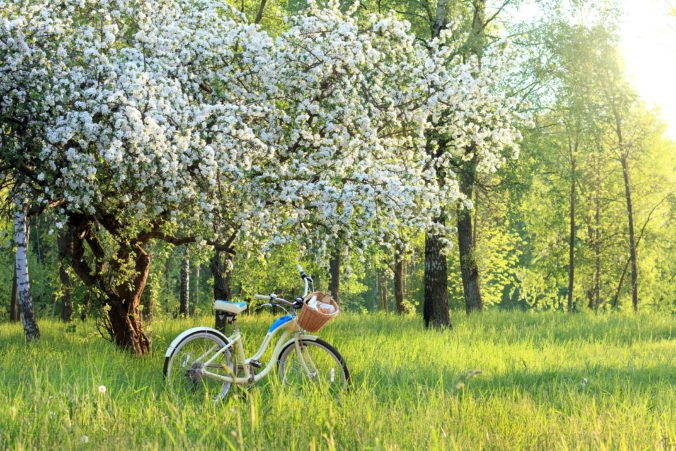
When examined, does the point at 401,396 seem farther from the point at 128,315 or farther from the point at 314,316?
the point at 128,315

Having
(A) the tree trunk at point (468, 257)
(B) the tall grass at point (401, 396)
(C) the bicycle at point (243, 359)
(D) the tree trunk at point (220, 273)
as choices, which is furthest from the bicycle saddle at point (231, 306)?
(A) the tree trunk at point (468, 257)

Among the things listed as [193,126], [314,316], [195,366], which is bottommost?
[195,366]

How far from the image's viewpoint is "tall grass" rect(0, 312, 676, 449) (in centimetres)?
460

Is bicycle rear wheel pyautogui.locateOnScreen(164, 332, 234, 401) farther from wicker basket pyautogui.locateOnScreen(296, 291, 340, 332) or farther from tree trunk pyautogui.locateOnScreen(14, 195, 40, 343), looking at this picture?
tree trunk pyautogui.locateOnScreen(14, 195, 40, 343)

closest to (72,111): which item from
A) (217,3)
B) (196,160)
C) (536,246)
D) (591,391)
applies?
(196,160)

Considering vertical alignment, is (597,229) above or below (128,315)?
above

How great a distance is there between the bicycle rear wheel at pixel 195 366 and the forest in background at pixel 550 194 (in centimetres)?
267

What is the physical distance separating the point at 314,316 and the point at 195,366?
4.89 feet

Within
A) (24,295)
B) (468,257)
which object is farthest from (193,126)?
(468,257)

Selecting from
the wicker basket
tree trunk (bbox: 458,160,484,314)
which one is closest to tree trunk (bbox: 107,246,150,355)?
the wicker basket

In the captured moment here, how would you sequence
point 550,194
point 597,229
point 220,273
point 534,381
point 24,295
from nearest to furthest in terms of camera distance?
point 534,381
point 220,273
point 24,295
point 550,194
point 597,229

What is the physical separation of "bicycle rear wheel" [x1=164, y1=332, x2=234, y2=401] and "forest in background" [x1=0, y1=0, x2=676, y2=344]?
8.76ft

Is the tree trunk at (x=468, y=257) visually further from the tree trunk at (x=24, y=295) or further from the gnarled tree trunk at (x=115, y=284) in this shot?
the tree trunk at (x=24, y=295)

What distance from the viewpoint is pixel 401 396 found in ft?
21.5
